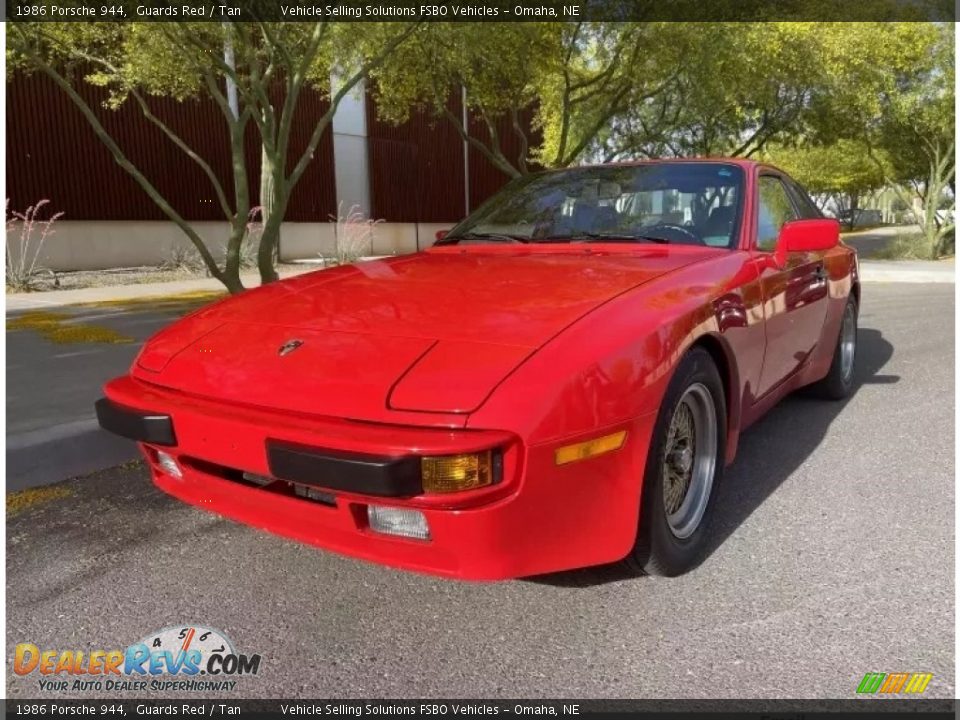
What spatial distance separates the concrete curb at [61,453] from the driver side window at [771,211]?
10.0ft

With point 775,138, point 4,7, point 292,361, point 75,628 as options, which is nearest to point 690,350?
point 292,361

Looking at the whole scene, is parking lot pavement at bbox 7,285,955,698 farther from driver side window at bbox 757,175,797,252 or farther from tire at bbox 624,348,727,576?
driver side window at bbox 757,175,797,252

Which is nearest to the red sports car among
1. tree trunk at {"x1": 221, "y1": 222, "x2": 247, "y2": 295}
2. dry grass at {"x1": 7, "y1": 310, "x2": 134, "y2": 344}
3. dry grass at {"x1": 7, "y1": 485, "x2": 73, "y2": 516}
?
dry grass at {"x1": 7, "y1": 485, "x2": 73, "y2": 516}

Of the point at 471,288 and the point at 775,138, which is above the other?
the point at 775,138

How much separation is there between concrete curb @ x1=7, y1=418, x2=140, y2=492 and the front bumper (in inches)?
55.7

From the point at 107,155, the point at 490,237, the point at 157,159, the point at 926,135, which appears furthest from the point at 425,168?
the point at 490,237

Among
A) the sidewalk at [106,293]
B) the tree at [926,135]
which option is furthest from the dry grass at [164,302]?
the tree at [926,135]

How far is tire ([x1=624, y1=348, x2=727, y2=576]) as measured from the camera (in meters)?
2.06

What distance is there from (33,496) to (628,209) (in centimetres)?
277

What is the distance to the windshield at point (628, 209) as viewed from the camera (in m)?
3.02

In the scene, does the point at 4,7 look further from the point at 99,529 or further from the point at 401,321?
the point at 401,321

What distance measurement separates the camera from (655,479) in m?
2.04

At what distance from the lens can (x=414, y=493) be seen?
1.73 meters

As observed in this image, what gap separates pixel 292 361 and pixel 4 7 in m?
5.93
